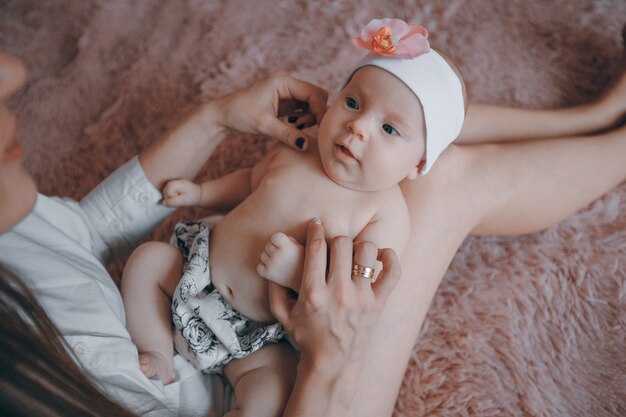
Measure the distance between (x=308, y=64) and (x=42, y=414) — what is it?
1177 millimetres

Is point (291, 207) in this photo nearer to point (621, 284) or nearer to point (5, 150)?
point (5, 150)

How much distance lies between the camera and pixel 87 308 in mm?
837

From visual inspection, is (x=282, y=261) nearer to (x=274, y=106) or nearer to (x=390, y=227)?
(x=390, y=227)

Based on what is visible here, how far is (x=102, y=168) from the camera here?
4.99 feet

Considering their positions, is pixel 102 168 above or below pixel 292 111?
below

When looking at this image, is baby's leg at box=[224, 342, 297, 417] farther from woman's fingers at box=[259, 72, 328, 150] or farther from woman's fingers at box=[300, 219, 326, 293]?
woman's fingers at box=[259, 72, 328, 150]

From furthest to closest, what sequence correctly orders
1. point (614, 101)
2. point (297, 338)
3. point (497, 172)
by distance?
point (614, 101)
point (497, 172)
point (297, 338)

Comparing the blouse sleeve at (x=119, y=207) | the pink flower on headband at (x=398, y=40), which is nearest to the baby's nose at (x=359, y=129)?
the pink flower on headband at (x=398, y=40)

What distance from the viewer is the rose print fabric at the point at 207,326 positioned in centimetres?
92

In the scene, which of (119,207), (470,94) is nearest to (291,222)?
(119,207)

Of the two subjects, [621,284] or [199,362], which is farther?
[621,284]

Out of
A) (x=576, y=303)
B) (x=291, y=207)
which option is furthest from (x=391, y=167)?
(x=576, y=303)

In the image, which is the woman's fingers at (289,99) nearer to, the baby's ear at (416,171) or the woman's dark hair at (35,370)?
the baby's ear at (416,171)

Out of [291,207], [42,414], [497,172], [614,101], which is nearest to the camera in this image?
[42,414]
